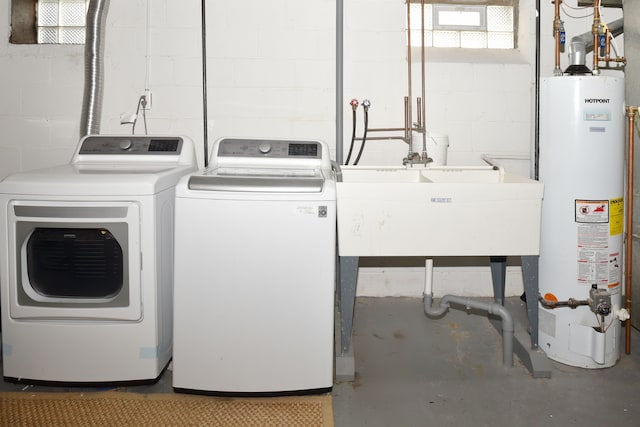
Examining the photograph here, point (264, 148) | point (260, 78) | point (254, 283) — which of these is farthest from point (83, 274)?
point (260, 78)

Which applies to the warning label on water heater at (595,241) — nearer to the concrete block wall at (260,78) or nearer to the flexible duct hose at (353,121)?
the concrete block wall at (260,78)

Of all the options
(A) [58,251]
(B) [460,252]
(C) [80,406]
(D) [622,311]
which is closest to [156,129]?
(A) [58,251]

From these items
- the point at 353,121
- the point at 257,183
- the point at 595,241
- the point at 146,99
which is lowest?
the point at 595,241

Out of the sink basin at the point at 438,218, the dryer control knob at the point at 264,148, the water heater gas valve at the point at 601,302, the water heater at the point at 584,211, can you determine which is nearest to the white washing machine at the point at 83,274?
the dryer control knob at the point at 264,148

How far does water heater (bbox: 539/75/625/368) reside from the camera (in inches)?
84.2

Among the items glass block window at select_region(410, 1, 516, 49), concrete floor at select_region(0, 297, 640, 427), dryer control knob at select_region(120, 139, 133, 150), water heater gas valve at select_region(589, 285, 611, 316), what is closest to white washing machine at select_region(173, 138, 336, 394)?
concrete floor at select_region(0, 297, 640, 427)

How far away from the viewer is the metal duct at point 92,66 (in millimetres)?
2748

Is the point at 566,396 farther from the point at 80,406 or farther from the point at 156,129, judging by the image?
the point at 156,129

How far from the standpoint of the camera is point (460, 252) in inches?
82.1

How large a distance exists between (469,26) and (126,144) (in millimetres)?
2178

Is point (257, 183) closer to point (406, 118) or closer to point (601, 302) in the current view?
point (406, 118)

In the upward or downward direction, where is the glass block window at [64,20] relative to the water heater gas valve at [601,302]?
upward

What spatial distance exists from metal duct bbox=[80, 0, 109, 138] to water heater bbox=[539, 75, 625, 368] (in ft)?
7.42

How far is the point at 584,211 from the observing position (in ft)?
7.09
